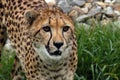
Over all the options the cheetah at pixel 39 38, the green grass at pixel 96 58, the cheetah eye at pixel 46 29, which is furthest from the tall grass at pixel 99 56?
the cheetah eye at pixel 46 29

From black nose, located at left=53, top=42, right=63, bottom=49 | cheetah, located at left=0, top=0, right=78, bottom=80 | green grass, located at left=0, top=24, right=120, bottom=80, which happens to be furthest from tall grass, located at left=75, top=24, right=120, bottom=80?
black nose, located at left=53, top=42, right=63, bottom=49

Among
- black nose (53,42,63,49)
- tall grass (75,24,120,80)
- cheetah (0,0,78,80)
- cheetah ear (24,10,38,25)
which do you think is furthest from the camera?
tall grass (75,24,120,80)

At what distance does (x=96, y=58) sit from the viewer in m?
6.21

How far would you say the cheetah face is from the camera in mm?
4797

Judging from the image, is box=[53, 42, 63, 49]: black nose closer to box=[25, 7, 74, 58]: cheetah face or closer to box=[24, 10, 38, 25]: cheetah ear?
box=[25, 7, 74, 58]: cheetah face

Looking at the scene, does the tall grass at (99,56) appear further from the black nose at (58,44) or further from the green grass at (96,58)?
the black nose at (58,44)

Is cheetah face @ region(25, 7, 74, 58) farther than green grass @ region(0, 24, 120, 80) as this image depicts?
No

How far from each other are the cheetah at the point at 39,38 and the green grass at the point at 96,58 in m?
0.51

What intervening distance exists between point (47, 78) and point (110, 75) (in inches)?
37.3

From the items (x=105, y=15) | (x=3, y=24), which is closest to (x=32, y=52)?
(x=3, y=24)

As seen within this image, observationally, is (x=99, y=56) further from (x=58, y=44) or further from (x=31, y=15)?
(x=58, y=44)

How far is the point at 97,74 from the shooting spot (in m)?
6.11

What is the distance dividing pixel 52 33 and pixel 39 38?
0.77ft

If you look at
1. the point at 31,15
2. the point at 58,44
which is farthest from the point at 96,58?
the point at 58,44
